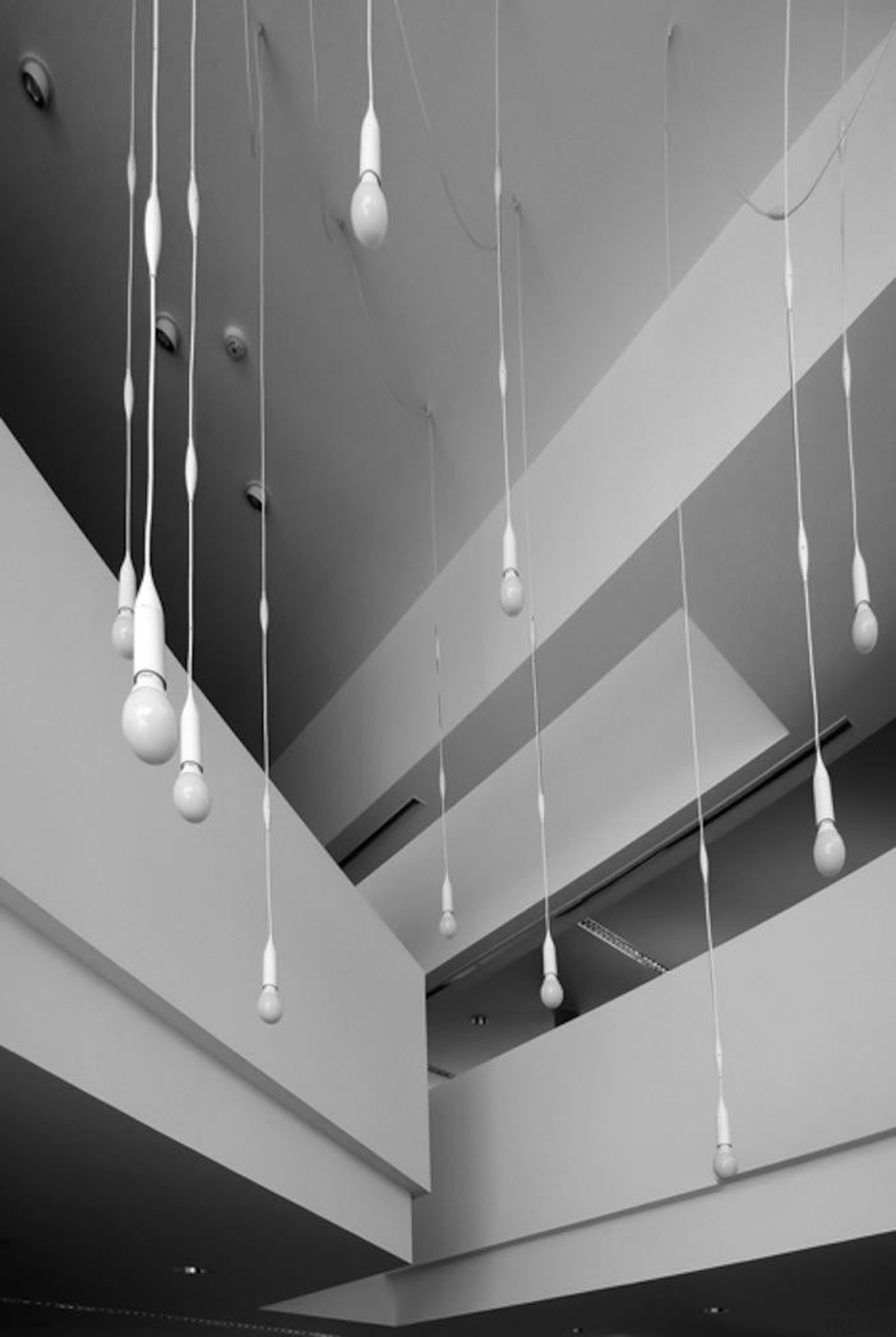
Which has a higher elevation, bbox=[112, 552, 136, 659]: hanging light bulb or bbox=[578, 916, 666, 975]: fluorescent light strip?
bbox=[578, 916, 666, 975]: fluorescent light strip

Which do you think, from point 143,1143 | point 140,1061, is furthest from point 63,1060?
point 143,1143

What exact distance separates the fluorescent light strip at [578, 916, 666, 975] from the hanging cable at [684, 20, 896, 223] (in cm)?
515

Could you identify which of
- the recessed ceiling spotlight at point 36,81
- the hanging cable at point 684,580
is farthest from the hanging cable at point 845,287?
the recessed ceiling spotlight at point 36,81

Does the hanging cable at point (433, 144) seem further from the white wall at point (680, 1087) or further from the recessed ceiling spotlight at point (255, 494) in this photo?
the white wall at point (680, 1087)

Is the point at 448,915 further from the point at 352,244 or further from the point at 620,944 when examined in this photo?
the point at 620,944

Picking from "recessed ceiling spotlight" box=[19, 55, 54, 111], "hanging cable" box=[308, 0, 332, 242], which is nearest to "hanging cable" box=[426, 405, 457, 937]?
"hanging cable" box=[308, 0, 332, 242]

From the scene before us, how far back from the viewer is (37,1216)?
16.4 ft

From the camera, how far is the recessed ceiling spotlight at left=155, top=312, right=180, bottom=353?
627 centimetres

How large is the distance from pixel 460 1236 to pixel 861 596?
4.60 m

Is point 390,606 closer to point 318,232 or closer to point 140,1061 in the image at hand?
point 318,232

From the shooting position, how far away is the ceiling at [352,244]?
5102 millimetres

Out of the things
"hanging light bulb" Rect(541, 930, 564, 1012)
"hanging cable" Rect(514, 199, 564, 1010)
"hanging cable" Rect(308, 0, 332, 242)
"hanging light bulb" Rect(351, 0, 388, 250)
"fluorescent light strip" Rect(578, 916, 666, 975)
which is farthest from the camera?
"fluorescent light strip" Rect(578, 916, 666, 975)

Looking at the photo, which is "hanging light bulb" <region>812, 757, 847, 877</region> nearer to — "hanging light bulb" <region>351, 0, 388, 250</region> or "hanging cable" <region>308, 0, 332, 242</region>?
"hanging light bulb" <region>351, 0, 388, 250</region>

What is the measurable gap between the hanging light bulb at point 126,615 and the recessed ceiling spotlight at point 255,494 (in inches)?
184
